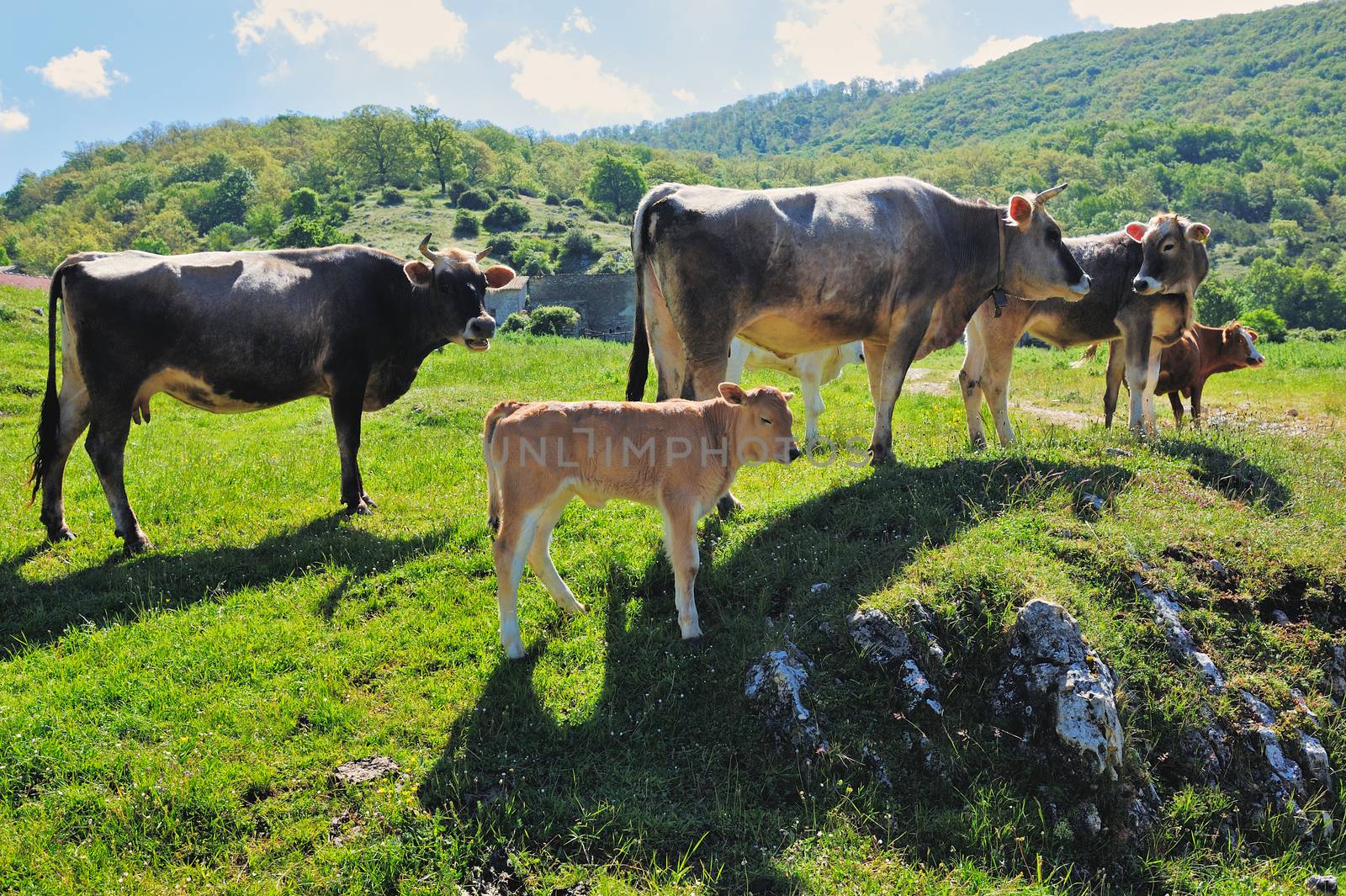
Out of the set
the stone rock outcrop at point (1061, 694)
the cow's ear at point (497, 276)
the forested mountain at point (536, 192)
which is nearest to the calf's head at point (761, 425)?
the stone rock outcrop at point (1061, 694)

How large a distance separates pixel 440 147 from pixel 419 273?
142450 mm

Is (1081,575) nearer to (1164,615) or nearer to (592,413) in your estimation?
(1164,615)

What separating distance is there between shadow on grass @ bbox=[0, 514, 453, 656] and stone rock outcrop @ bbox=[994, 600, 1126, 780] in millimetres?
5839

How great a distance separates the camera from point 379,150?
144 meters

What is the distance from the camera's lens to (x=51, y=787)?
5637mm

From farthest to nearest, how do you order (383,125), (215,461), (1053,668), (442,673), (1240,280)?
(383,125), (1240,280), (215,461), (442,673), (1053,668)

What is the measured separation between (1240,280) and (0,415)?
115m

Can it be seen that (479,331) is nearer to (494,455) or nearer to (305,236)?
(494,455)

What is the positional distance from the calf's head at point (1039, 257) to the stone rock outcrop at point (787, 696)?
250 inches

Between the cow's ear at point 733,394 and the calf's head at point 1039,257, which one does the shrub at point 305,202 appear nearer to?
the calf's head at point 1039,257

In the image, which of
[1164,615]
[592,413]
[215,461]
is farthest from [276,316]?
[1164,615]

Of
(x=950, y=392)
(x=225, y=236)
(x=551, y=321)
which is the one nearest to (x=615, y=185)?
(x=225, y=236)

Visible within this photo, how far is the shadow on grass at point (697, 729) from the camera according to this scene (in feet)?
17.7

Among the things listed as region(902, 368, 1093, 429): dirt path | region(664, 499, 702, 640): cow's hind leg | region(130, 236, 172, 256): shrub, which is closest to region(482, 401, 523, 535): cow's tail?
region(664, 499, 702, 640): cow's hind leg
